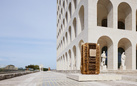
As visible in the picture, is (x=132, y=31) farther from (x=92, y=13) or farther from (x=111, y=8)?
(x=92, y=13)

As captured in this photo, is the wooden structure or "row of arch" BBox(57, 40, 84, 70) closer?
the wooden structure

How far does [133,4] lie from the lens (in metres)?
22.3

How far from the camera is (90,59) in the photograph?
34.4 feet

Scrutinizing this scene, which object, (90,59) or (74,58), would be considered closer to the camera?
(90,59)

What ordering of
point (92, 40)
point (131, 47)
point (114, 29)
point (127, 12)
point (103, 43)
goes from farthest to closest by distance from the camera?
point (103, 43)
point (127, 12)
point (131, 47)
point (114, 29)
point (92, 40)

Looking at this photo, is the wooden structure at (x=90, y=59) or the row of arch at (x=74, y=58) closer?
the wooden structure at (x=90, y=59)

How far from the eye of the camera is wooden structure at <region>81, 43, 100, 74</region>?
10.3 meters

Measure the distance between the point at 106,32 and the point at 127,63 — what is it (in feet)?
21.0

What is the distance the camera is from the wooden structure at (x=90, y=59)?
10.3 metres

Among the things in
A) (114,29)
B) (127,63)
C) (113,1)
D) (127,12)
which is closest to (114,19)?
(114,29)

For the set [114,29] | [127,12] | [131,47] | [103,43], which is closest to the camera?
[114,29]

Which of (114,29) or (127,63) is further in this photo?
(127,63)

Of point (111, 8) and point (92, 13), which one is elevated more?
point (111, 8)

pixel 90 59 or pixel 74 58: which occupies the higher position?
pixel 90 59
